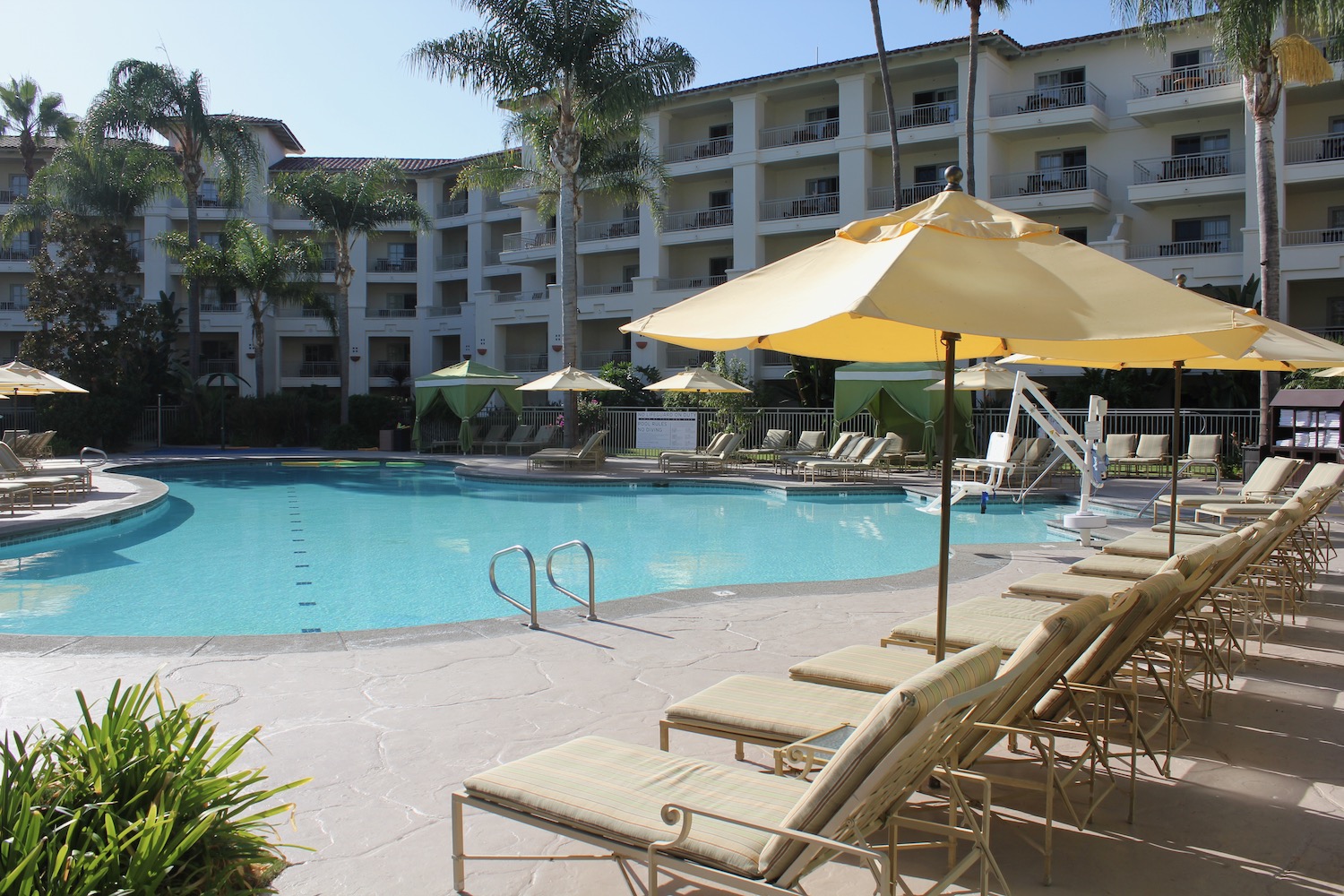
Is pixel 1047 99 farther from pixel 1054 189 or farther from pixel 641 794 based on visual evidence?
pixel 641 794

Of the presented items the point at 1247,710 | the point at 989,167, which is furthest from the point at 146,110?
the point at 1247,710

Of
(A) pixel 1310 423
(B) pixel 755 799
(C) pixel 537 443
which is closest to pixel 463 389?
(C) pixel 537 443

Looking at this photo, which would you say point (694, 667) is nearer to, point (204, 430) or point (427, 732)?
point (427, 732)

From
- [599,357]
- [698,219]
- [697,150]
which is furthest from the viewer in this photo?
[599,357]

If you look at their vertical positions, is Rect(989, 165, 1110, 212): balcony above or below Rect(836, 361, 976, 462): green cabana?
above

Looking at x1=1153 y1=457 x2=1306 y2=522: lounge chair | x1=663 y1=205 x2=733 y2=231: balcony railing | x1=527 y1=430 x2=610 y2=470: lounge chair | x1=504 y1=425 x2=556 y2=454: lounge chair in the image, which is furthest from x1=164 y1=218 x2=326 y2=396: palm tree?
x1=1153 y1=457 x2=1306 y2=522: lounge chair

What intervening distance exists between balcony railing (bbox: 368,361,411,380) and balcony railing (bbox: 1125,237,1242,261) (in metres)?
29.8

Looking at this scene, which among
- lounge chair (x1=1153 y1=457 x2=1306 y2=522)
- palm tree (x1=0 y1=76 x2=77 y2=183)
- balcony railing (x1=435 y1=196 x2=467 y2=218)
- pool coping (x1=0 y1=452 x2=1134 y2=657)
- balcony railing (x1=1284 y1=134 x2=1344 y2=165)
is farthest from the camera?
balcony railing (x1=435 y1=196 x2=467 y2=218)

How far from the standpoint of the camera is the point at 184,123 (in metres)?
31.7

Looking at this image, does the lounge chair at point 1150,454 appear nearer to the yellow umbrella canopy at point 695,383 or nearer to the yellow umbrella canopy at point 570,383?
the yellow umbrella canopy at point 695,383

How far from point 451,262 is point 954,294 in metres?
43.3

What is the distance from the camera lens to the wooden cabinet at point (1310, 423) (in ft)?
51.8

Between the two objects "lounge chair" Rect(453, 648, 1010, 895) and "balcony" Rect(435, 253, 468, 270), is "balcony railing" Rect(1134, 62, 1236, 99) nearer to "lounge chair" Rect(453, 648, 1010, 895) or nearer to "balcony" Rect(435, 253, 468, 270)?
"balcony" Rect(435, 253, 468, 270)

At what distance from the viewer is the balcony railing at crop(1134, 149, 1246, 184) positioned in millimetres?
27250
